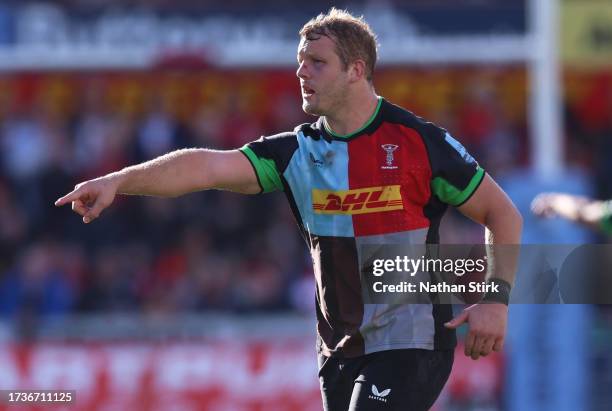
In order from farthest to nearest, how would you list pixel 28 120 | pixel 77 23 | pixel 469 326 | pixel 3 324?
pixel 28 120, pixel 77 23, pixel 3 324, pixel 469 326

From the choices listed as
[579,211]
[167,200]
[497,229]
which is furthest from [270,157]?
[167,200]

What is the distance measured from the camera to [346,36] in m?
5.87

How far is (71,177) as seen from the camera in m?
14.6

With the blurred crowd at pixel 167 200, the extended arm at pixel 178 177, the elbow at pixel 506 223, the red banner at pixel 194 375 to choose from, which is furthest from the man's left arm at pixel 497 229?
the blurred crowd at pixel 167 200

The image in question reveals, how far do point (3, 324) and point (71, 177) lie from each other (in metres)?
2.12

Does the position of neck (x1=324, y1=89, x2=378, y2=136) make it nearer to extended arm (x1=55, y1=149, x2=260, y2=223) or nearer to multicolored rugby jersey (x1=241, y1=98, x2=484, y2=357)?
multicolored rugby jersey (x1=241, y1=98, x2=484, y2=357)

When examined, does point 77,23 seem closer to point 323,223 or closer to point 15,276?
point 15,276

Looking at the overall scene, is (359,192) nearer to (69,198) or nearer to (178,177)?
(178,177)

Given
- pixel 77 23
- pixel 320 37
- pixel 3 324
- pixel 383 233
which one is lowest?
pixel 3 324


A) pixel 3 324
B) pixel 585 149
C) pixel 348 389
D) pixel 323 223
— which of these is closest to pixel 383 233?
pixel 323 223

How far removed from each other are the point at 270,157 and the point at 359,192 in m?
0.44

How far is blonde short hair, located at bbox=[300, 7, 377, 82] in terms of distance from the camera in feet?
19.2

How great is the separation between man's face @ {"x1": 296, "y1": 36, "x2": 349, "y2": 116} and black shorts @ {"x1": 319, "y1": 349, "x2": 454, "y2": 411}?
1.11 m

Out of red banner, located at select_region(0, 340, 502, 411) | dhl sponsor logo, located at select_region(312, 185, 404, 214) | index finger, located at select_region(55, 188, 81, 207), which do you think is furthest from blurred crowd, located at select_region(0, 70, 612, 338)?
index finger, located at select_region(55, 188, 81, 207)
